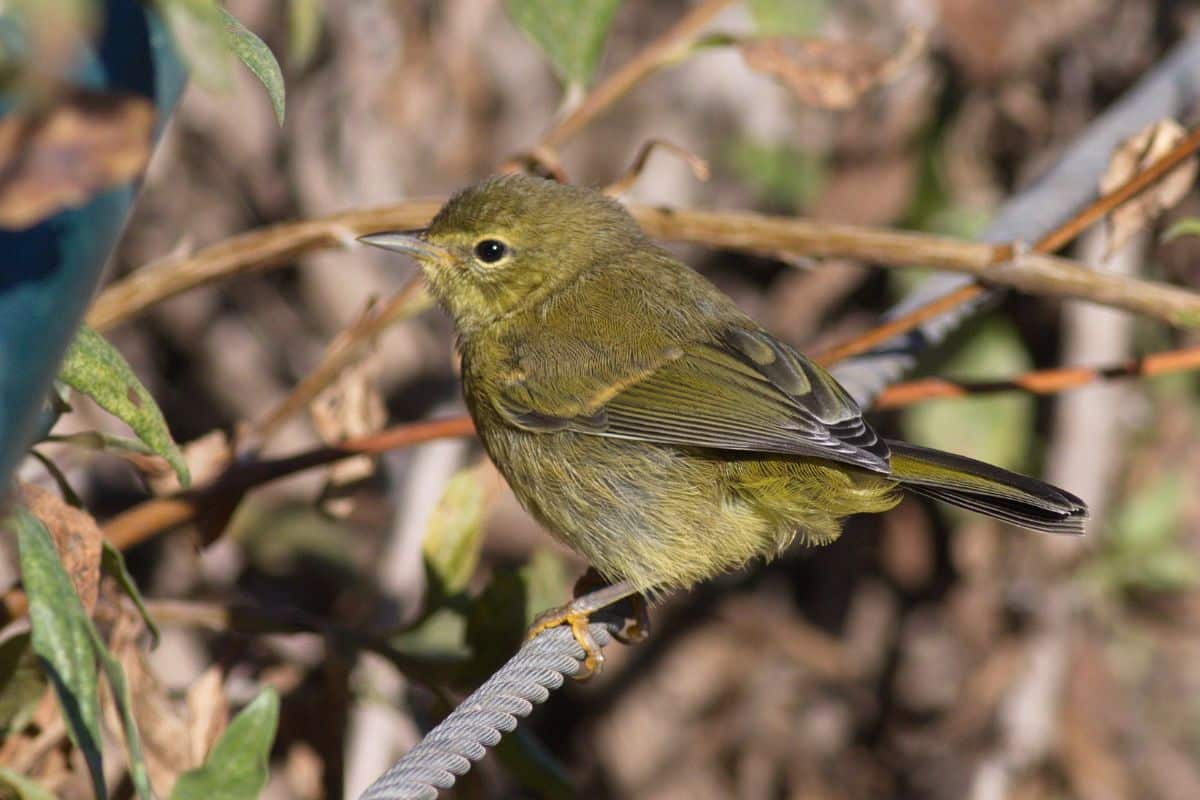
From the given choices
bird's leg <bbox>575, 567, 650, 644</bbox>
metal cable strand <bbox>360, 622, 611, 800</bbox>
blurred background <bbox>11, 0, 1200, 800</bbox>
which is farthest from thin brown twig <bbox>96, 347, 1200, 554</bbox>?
blurred background <bbox>11, 0, 1200, 800</bbox>

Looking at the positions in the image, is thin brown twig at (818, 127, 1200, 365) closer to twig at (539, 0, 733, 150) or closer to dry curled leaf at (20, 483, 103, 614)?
twig at (539, 0, 733, 150)

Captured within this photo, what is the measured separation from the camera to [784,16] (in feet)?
11.4

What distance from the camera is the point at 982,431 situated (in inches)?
173

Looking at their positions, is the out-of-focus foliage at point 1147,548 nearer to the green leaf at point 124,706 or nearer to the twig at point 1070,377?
the twig at point 1070,377

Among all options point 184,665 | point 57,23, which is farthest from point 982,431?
point 57,23

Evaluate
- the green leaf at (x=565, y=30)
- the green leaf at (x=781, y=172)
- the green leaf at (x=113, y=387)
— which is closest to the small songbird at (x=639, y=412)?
the green leaf at (x=565, y=30)

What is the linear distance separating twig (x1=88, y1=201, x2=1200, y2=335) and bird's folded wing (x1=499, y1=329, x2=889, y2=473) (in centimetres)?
14

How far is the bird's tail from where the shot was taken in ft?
7.53

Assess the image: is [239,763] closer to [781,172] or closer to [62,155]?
[62,155]

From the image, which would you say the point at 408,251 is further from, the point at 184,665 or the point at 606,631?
the point at 184,665

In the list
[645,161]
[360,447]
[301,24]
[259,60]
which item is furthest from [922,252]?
[259,60]

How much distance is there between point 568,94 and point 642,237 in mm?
528

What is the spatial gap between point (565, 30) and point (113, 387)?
1276 millimetres

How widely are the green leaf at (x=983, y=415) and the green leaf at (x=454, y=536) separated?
2.20 meters
